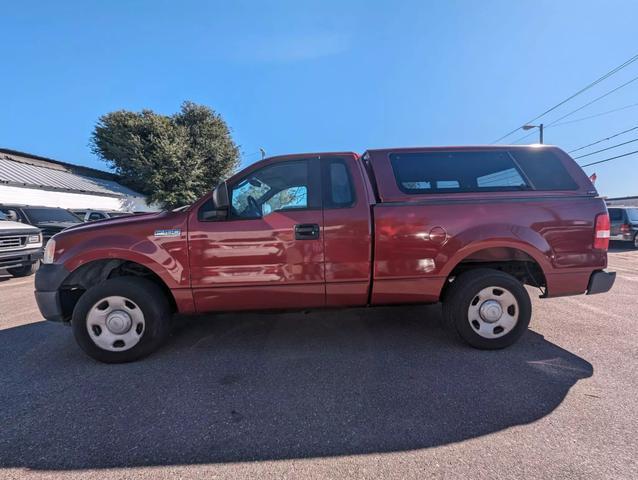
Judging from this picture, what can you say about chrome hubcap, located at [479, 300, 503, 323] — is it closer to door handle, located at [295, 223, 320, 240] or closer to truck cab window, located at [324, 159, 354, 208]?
truck cab window, located at [324, 159, 354, 208]

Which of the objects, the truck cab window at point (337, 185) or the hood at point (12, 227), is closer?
the truck cab window at point (337, 185)

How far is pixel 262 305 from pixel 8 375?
237 cm

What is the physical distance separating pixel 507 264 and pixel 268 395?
2825mm

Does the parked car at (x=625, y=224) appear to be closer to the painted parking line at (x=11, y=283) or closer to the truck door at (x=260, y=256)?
the truck door at (x=260, y=256)

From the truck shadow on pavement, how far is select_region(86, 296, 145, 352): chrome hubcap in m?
0.23

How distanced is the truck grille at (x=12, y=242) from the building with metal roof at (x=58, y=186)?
442 inches

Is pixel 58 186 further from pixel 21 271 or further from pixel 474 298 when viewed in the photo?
pixel 474 298

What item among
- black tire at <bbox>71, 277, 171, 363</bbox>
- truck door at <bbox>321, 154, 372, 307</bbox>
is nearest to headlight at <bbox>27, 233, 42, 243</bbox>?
black tire at <bbox>71, 277, 171, 363</bbox>

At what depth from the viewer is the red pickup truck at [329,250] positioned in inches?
116

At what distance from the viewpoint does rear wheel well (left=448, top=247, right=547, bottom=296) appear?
3.14 m

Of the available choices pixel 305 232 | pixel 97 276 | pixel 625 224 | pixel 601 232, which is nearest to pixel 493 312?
pixel 601 232

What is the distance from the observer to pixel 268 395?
243 cm

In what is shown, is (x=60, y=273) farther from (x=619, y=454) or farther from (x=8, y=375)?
(x=619, y=454)

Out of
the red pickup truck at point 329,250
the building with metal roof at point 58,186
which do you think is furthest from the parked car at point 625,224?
the building with metal roof at point 58,186
